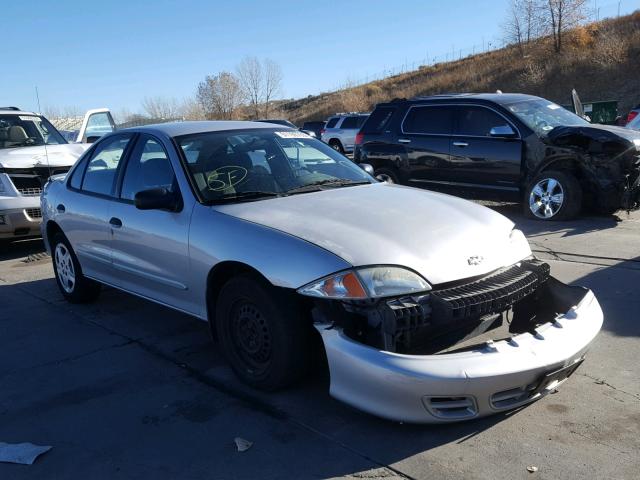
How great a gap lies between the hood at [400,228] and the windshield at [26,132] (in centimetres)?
682

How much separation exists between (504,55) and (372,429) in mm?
53426

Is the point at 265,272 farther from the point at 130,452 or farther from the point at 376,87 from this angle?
the point at 376,87

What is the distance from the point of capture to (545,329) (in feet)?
10.4

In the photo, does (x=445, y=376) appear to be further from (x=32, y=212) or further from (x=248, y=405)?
(x=32, y=212)

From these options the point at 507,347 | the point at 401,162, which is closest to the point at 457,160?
the point at 401,162

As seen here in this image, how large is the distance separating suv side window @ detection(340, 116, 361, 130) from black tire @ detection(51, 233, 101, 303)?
2000cm

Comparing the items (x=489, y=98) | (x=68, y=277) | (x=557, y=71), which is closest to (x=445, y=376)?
(x=68, y=277)

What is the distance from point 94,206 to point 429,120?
6071 millimetres

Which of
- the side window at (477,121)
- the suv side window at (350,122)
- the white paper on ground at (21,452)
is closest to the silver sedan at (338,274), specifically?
the white paper on ground at (21,452)

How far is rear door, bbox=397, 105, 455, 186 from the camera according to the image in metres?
9.48

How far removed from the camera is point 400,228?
349 centimetres

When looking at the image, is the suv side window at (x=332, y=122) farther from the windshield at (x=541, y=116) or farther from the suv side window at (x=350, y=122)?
the windshield at (x=541, y=116)

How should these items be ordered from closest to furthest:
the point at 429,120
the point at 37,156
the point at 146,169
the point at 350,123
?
1. the point at 146,169
2. the point at 37,156
3. the point at 429,120
4. the point at 350,123

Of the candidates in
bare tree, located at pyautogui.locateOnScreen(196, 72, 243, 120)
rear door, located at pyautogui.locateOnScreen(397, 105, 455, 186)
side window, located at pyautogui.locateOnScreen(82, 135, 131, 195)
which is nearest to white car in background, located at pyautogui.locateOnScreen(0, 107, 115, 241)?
side window, located at pyautogui.locateOnScreen(82, 135, 131, 195)
